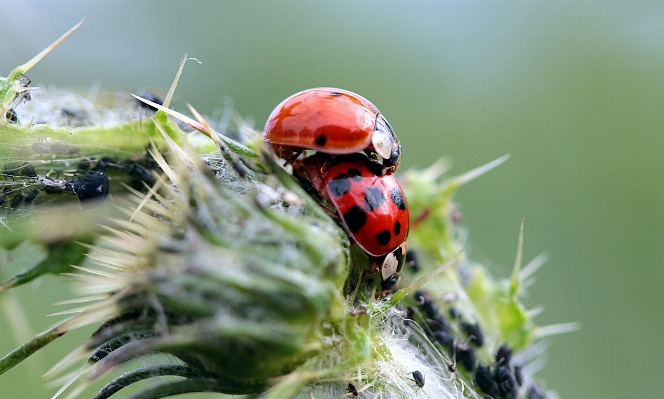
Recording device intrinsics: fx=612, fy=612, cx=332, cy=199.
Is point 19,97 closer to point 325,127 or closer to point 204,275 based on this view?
point 325,127

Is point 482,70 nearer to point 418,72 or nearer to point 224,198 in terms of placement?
point 418,72

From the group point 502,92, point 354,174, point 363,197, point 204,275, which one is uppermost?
point 502,92

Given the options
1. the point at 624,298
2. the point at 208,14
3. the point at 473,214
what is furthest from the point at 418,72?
the point at 624,298

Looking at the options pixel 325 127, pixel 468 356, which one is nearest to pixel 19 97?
pixel 325 127

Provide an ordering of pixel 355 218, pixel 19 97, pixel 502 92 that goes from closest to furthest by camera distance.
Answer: pixel 355 218 → pixel 19 97 → pixel 502 92

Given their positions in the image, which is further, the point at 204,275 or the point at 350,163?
the point at 350,163

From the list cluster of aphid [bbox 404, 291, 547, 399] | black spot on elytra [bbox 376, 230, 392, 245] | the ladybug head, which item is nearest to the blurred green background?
cluster of aphid [bbox 404, 291, 547, 399]
